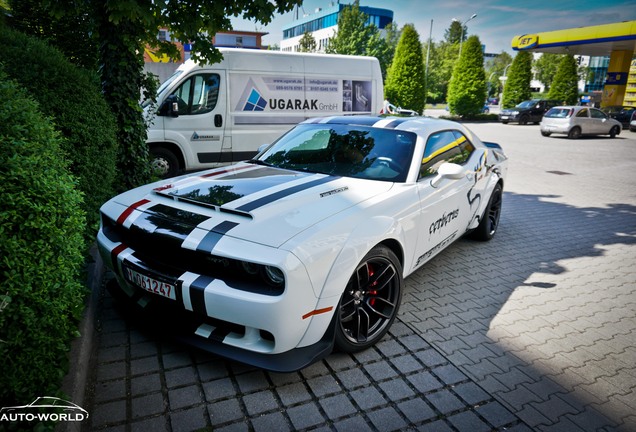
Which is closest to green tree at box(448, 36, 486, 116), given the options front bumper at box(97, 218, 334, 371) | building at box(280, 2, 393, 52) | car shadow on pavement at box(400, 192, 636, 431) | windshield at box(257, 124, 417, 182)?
car shadow on pavement at box(400, 192, 636, 431)

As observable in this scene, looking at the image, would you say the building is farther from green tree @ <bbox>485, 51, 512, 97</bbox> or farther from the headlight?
the headlight

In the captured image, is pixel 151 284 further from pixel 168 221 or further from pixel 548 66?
pixel 548 66

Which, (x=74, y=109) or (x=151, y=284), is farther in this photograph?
(x=74, y=109)

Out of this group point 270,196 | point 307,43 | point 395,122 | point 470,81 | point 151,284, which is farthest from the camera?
point 307,43

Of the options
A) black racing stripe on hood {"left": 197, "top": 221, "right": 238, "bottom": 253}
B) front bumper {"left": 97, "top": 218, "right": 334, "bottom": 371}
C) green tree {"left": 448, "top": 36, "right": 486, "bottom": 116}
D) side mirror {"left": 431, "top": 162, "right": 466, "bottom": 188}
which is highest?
green tree {"left": 448, "top": 36, "right": 486, "bottom": 116}

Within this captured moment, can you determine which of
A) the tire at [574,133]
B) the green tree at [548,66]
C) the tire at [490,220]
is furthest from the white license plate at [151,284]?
the green tree at [548,66]

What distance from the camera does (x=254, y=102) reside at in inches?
350

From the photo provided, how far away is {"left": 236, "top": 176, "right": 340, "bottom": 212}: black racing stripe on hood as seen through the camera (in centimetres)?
283

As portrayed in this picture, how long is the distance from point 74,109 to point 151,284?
8.37 ft

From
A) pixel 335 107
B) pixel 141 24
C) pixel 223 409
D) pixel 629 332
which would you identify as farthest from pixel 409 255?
pixel 335 107

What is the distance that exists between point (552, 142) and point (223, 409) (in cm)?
2067

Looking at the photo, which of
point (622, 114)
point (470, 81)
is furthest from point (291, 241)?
point (470, 81)

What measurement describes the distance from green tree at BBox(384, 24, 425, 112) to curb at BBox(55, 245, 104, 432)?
27.6 m

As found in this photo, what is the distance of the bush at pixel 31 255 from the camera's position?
6.20 ft
